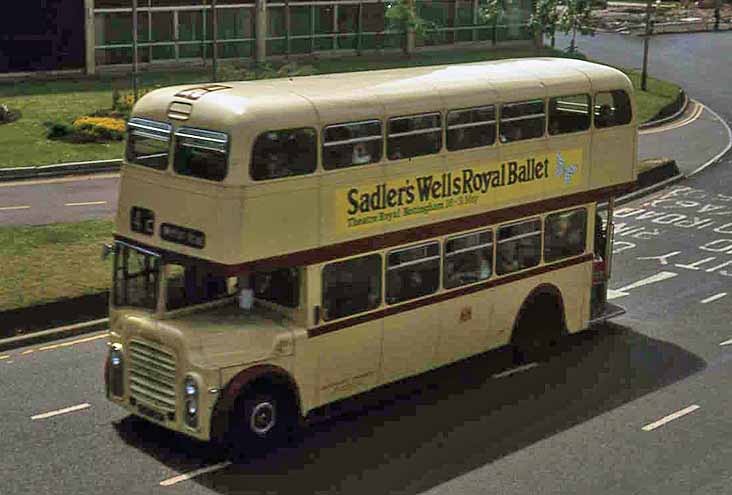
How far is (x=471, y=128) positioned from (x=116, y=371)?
695 cm

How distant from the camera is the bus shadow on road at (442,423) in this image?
18.0 m

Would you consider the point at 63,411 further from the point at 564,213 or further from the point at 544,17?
the point at 544,17

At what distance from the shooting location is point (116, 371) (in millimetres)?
18969

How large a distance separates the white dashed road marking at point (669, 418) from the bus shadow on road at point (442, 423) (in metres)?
0.86

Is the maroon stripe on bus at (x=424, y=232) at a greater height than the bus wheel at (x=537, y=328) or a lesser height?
greater

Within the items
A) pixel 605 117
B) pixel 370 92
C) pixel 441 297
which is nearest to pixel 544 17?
pixel 605 117

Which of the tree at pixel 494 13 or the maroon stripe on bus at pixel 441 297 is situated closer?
the maroon stripe on bus at pixel 441 297

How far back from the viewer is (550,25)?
63.8 meters

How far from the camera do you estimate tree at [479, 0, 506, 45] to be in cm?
6688

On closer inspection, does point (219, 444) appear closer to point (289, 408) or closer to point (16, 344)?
point (289, 408)

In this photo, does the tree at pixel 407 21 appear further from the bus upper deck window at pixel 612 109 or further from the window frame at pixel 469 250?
the window frame at pixel 469 250

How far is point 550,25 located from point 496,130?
43717mm

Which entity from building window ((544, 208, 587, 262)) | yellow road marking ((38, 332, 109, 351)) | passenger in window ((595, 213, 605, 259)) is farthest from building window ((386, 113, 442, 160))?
yellow road marking ((38, 332, 109, 351))

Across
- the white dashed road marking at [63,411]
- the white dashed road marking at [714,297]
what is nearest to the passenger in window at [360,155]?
the white dashed road marking at [63,411]
